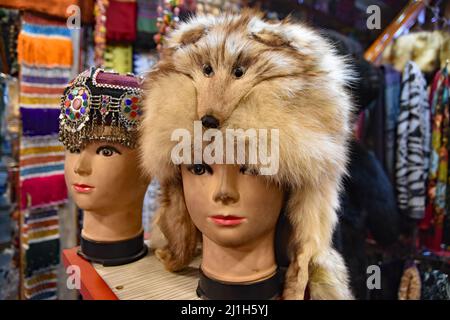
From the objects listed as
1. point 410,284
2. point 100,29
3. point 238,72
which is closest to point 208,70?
point 238,72

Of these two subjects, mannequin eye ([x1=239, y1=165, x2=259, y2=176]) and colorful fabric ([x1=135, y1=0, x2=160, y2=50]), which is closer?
mannequin eye ([x1=239, y1=165, x2=259, y2=176])

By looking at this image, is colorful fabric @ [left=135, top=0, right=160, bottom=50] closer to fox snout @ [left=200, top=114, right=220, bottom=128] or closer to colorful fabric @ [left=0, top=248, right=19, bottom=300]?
fox snout @ [left=200, top=114, right=220, bottom=128]

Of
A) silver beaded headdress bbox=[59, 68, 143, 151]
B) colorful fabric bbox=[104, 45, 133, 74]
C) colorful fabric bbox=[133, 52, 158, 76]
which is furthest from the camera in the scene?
colorful fabric bbox=[133, 52, 158, 76]

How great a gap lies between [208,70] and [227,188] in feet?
1.17

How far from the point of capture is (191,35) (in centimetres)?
115

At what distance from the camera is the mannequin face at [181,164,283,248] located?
1029 millimetres

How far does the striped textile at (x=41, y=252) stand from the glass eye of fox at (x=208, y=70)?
161cm

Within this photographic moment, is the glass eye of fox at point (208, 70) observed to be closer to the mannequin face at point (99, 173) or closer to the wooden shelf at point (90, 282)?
the mannequin face at point (99, 173)

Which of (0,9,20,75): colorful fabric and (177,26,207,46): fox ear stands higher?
(0,9,20,75): colorful fabric

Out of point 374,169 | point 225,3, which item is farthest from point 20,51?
point 374,169

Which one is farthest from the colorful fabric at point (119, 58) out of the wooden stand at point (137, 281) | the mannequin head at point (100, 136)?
the wooden stand at point (137, 281)

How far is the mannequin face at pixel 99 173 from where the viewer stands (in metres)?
1.37

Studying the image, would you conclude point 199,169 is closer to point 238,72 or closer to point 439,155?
point 238,72

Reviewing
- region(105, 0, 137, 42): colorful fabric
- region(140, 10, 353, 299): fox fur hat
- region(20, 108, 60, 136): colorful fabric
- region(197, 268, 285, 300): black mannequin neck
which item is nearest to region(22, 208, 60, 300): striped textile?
region(20, 108, 60, 136): colorful fabric
